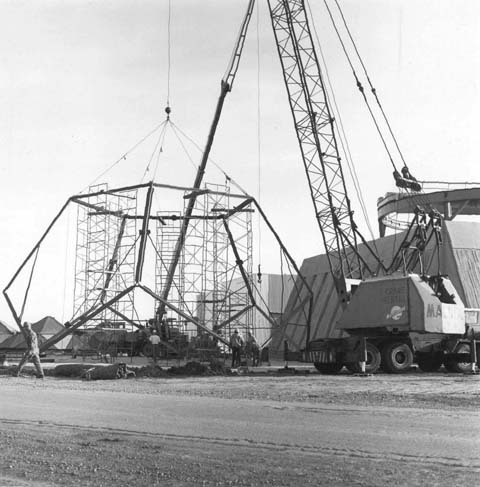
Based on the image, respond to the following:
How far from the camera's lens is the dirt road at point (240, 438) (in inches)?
318

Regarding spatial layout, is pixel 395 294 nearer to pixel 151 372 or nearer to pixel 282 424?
pixel 151 372

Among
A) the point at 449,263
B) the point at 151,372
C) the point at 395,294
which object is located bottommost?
the point at 151,372

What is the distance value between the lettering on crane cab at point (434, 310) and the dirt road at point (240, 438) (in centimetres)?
1052

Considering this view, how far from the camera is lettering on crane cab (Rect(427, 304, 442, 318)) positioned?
2977 cm

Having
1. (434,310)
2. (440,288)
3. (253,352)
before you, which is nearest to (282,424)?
(434,310)

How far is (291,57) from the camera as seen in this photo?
1581 inches

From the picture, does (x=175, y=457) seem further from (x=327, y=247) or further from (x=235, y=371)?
(x=327, y=247)

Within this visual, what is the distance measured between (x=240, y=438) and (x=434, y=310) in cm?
2078

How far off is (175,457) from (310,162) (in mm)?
31832

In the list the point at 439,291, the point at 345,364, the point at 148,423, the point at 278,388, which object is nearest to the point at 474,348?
the point at 439,291

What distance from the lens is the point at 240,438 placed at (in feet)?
35.2

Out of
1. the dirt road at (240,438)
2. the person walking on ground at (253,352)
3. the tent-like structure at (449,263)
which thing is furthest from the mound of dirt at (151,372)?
the person walking on ground at (253,352)

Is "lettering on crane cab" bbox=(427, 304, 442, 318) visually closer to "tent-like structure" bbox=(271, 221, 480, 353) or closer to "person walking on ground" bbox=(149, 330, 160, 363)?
"tent-like structure" bbox=(271, 221, 480, 353)

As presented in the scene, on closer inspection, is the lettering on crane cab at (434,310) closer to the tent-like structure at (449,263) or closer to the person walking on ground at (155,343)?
the tent-like structure at (449,263)
